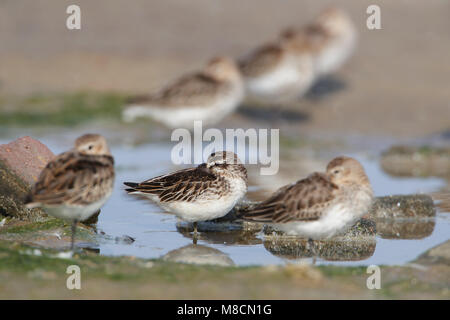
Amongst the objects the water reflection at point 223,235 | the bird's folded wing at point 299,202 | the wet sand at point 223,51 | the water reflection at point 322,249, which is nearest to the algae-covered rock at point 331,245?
the water reflection at point 322,249

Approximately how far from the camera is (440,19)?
2136cm

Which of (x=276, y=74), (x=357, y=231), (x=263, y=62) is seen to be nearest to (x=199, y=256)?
(x=357, y=231)

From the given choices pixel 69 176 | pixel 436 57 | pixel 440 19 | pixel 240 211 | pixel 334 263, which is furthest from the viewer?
pixel 440 19

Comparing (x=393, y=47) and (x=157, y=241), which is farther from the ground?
(x=393, y=47)

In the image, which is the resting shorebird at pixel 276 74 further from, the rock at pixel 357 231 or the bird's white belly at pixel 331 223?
the bird's white belly at pixel 331 223

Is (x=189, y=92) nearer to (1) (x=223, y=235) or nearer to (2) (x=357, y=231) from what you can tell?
(1) (x=223, y=235)

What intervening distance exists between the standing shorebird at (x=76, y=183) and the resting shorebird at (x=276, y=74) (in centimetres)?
984

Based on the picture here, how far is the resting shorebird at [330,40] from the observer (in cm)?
1925

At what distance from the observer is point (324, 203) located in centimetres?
733

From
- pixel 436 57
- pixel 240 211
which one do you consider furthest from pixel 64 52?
pixel 240 211

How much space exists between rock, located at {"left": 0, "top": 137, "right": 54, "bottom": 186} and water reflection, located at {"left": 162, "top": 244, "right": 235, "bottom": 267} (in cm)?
189

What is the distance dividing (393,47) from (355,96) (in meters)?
2.97
